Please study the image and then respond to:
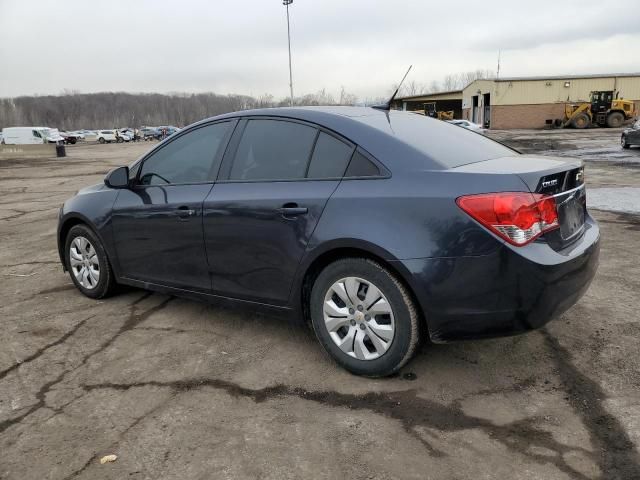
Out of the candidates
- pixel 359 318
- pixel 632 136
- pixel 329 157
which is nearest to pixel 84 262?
pixel 329 157

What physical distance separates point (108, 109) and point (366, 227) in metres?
166

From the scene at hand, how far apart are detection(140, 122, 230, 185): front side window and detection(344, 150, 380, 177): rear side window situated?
44.7 inches

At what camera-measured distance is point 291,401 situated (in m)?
3.02

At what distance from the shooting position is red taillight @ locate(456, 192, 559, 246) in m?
Answer: 2.73

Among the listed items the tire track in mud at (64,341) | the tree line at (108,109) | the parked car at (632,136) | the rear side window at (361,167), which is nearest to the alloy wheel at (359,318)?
the rear side window at (361,167)

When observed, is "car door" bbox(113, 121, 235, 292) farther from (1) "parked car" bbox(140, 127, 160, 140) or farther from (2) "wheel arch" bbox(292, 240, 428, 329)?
(1) "parked car" bbox(140, 127, 160, 140)

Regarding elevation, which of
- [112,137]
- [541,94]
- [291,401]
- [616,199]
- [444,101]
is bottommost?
[291,401]

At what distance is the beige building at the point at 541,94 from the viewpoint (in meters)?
47.8

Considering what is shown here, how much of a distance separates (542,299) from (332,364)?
1.36 metres

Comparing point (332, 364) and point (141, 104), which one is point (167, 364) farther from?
point (141, 104)

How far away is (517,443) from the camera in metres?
2.56

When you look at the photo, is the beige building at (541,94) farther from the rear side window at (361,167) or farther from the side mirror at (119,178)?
the rear side window at (361,167)

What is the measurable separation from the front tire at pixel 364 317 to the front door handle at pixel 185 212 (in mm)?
1129

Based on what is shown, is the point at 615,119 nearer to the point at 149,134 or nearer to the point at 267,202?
the point at 267,202
